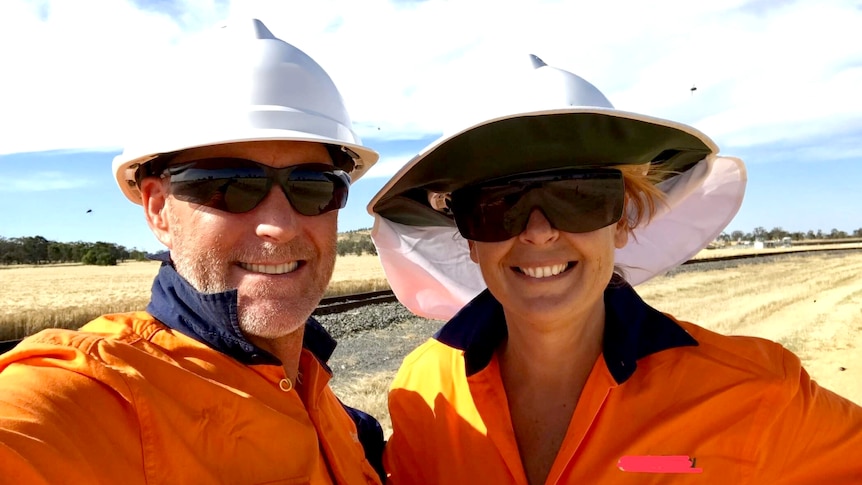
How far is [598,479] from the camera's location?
83.5 inches

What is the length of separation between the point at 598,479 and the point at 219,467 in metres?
1.24

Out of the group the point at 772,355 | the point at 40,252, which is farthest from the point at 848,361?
the point at 40,252

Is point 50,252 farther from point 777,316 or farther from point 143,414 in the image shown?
point 143,414

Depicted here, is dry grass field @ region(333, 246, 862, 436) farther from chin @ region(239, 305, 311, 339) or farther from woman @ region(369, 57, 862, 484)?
chin @ region(239, 305, 311, 339)

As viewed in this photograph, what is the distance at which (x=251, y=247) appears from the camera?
219 centimetres

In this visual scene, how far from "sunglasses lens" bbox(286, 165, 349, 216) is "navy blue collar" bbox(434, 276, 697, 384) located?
84 centimetres

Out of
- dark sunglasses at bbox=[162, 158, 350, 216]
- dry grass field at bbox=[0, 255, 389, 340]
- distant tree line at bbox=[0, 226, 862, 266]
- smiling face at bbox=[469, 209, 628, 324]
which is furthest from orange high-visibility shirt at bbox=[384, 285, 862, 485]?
distant tree line at bbox=[0, 226, 862, 266]

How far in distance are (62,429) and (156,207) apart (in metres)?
1.06

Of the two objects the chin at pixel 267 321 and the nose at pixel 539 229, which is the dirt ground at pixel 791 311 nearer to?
the nose at pixel 539 229

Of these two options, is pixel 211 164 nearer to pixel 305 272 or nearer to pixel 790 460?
pixel 305 272

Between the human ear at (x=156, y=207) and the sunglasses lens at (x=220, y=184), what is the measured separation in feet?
0.45

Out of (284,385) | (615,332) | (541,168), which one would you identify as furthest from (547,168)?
(284,385)

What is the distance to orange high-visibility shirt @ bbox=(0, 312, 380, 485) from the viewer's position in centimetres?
142

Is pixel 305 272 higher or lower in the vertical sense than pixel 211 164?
lower
